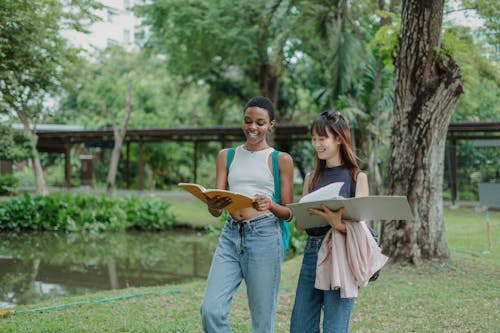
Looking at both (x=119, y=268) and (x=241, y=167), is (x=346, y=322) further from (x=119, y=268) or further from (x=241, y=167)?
(x=119, y=268)

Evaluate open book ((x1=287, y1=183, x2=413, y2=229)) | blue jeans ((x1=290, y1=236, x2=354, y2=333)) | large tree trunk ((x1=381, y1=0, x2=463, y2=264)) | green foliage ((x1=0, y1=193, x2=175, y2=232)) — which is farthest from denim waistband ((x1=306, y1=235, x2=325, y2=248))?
green foliage ((x1=0, y1=193, x2=175, y2=232))

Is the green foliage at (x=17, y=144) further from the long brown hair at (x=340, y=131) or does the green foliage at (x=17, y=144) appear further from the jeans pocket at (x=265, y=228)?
the long brown hair at (x=340, y=131)

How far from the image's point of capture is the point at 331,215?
255cm

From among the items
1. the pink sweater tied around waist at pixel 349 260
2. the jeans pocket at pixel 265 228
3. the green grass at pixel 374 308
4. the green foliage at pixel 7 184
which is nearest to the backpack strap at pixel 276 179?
the jeans pocket at pixel 265 228

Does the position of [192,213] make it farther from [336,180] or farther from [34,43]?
[336,180]

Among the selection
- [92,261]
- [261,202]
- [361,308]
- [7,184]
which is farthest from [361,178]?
[7,184]

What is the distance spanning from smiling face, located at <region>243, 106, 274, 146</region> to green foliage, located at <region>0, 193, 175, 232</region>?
11575 millimetres

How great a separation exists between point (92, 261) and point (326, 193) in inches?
317

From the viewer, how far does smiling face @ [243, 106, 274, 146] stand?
2857 mm

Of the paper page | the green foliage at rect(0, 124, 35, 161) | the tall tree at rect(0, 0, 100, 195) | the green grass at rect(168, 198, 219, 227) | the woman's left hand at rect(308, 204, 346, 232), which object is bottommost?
the green grass at rect(168, 198, 219, 227)

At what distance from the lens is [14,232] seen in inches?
526

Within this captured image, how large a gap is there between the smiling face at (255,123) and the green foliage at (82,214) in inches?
456

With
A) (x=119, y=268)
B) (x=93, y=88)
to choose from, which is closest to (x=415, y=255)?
(x=119, y=268)

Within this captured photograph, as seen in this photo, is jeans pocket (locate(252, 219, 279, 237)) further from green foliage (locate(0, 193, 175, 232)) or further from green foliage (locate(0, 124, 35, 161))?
green foliage (locate(0, 124, 35, 161))
